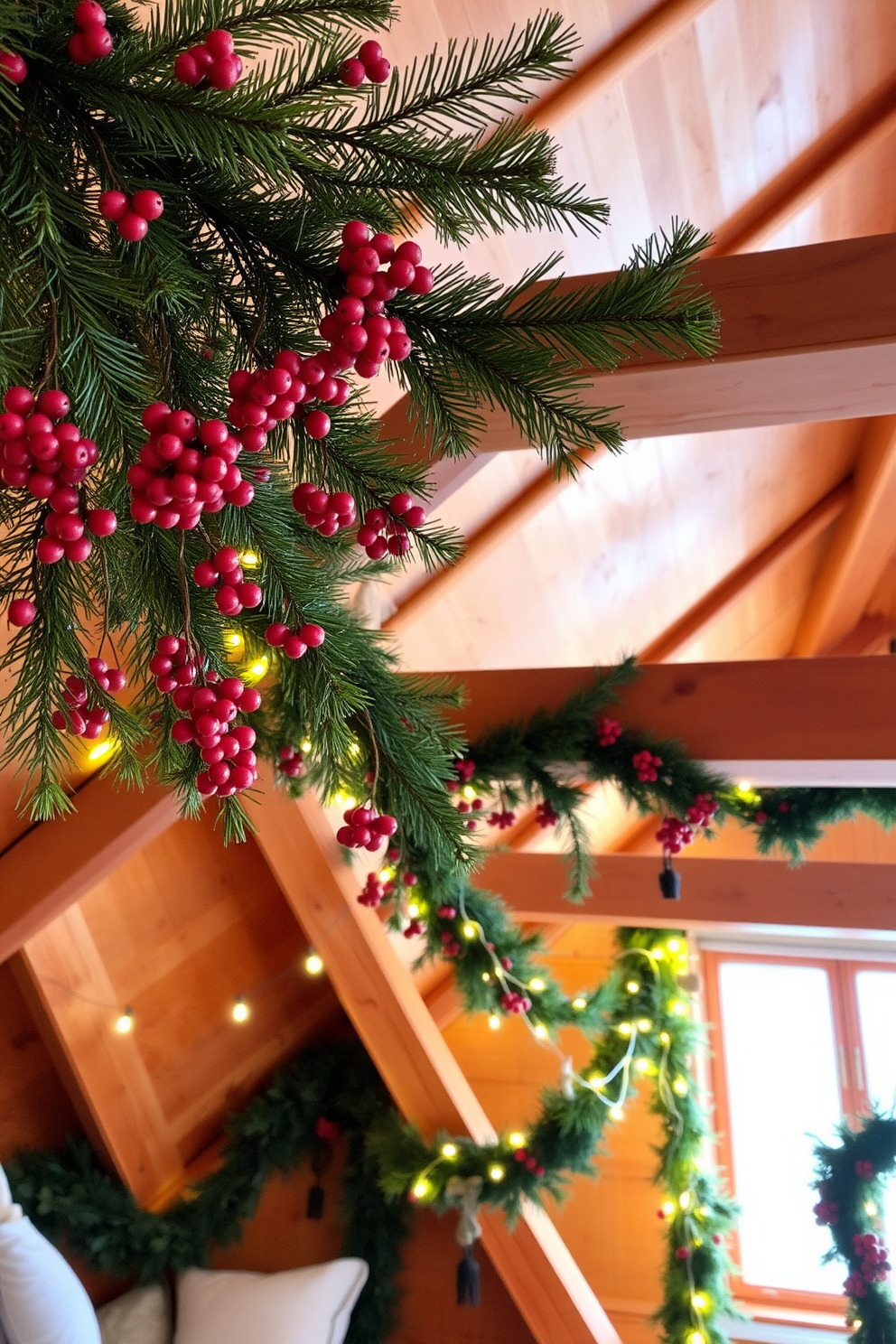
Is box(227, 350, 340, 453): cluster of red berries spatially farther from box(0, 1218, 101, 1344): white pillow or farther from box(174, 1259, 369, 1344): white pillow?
box(174, 1259, 369, 1344): white pillow

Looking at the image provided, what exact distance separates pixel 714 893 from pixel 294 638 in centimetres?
306

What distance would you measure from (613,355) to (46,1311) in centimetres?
266

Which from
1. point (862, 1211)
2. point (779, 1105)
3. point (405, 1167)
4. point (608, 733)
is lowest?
point (862, 1211)

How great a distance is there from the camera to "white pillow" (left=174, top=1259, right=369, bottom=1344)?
2781 mm

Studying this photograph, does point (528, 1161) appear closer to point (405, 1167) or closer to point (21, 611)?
point (405, 1167)

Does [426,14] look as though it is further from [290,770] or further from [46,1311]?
[46,1311]

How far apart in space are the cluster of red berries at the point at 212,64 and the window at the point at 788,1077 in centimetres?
486

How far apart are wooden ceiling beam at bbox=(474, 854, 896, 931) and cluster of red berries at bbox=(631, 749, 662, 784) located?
3.25 ft

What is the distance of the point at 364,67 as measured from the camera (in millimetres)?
430

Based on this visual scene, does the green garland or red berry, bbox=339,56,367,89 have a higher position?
red berry, bbox=339,56,367,89

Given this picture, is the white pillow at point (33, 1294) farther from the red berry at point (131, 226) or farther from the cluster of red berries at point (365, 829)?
the red berry at point (131, 226)

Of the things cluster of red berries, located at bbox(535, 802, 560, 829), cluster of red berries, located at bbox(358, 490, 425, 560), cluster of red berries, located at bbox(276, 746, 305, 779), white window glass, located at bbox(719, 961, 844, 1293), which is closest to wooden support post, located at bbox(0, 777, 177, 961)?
cluster of red berries, located at bbox(276, 746, 305, 779)

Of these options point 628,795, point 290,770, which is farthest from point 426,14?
point 628,795

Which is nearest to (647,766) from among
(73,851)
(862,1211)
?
(73,851)
